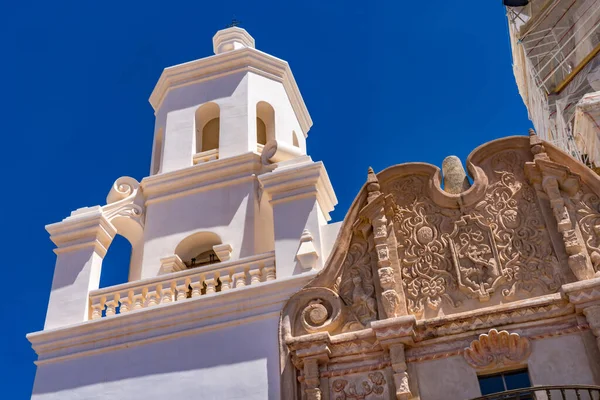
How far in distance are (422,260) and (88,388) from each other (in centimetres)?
495

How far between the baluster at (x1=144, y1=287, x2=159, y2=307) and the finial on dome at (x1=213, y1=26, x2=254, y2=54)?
738 centimetres

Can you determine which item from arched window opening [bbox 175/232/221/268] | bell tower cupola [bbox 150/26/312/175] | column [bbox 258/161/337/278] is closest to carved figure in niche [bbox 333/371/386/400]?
column [bbox 258/161/337/278]

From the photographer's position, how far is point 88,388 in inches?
428

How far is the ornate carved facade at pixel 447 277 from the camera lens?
31.6 ft

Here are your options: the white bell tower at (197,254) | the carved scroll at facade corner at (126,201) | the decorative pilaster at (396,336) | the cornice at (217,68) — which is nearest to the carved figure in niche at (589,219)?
the decorative pilaster at (396,336)

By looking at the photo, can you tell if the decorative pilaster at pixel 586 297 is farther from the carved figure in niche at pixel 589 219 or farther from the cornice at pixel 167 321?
the cornice at pixel 167 321

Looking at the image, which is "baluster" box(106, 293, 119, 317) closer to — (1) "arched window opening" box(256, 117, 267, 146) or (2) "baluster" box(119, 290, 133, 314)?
(2) "baluster" box(119, 290, 133, 314)

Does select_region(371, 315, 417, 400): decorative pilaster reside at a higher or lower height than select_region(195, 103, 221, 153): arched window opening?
lower

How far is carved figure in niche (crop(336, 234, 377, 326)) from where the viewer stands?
10.5 m

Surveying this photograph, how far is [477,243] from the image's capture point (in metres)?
10.6

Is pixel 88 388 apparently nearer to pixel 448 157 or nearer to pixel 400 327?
pixel 400 327

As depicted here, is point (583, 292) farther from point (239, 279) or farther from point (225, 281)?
point (225, 281)

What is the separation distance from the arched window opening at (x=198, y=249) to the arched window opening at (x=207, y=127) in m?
2.36

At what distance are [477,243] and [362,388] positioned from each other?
8.34 feet
